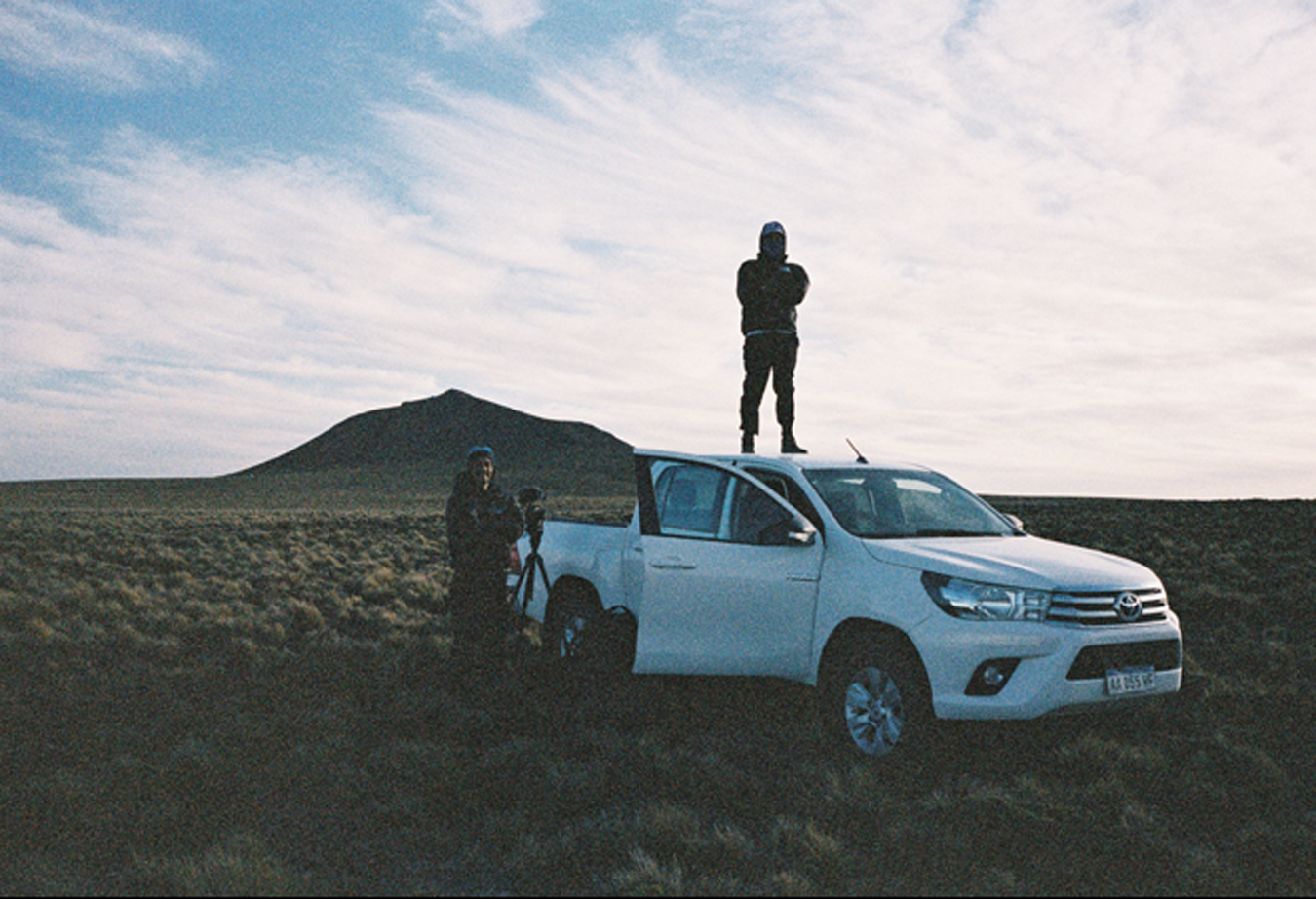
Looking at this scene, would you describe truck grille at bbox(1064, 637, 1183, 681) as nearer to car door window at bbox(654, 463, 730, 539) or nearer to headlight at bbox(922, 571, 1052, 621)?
headlight at bbox(922, 571, 1052, 621)

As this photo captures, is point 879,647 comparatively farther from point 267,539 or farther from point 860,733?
point 267,539

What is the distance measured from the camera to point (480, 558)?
8.83m

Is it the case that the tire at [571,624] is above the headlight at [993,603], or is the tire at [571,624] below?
below

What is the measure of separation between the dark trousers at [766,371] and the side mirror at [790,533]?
5074 millimetres

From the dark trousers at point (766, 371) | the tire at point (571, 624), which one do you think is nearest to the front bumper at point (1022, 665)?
the tire at point (571, 624)

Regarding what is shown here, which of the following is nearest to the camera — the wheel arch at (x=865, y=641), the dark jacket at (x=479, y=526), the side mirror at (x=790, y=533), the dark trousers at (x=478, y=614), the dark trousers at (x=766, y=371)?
the wheel arch at (x=865, y=641)

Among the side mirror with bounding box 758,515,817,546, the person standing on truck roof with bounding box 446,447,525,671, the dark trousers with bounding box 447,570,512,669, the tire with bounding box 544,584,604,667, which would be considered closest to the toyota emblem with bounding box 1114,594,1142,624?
the side mirror with bounding box 758,515,817,546

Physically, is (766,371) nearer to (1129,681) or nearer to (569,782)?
(1129,681)

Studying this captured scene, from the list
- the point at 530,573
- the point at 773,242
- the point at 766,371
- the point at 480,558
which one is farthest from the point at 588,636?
the point at 773,242

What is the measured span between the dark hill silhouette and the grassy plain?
4283 inches

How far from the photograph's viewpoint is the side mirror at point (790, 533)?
6141 mm

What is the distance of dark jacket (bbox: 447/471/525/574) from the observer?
8680 mm

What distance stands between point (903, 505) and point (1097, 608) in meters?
1.76

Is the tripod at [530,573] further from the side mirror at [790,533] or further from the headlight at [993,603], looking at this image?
the headlight at [993,603]
